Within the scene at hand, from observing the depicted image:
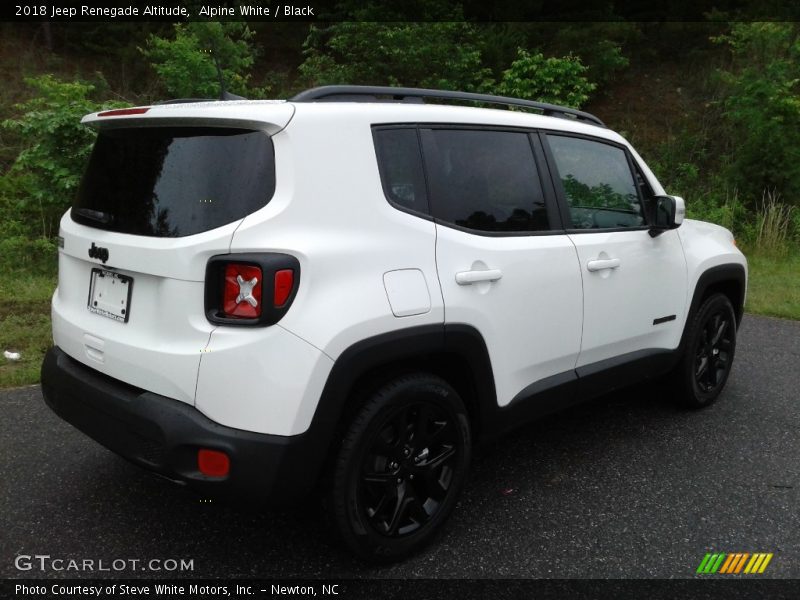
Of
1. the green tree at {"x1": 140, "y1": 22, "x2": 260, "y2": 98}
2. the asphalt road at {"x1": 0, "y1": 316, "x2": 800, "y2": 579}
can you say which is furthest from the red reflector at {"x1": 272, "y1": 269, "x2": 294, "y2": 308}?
the green tree at {"x1": 140, "y1": 22, "x2": 260, "y2": 98}

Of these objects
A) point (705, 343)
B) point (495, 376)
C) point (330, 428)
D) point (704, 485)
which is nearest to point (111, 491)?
point (330, 428)

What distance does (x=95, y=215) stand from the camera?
2.64 meters

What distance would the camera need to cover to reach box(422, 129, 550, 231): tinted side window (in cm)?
274

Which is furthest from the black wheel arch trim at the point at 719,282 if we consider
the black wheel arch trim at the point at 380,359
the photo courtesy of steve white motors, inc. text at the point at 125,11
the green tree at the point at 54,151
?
the photo courtesy of steve white motors, inc. text at the point at 125,11

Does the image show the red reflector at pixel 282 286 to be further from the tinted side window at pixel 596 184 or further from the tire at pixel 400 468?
the tinted side window at pixel 596 184

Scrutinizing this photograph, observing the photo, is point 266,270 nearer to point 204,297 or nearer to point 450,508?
point 204,297

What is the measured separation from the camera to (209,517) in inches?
116

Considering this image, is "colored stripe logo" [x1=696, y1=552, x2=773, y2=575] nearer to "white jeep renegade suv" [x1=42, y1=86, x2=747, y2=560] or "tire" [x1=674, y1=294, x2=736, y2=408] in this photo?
"white jeep renegade suv" [x1=42, y1=86, x2=747, y2=560]

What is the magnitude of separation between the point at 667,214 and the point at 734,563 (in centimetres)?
178

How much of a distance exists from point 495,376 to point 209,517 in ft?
4.52

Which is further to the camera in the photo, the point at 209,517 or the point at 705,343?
the point at 705,343

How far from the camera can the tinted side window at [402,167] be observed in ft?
8.36

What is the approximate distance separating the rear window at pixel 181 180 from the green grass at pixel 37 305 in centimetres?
256

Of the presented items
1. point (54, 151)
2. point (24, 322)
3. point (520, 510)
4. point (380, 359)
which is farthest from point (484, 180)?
point (54, 151)
